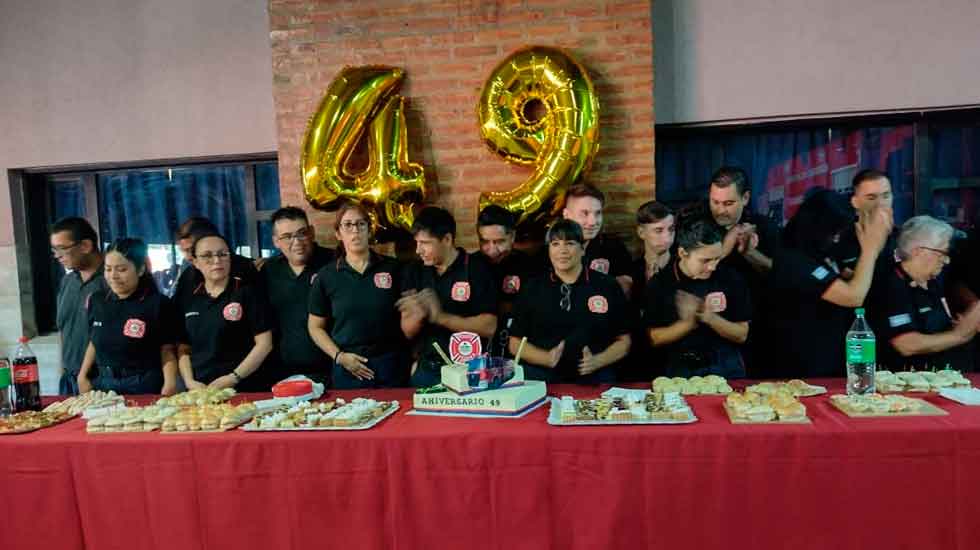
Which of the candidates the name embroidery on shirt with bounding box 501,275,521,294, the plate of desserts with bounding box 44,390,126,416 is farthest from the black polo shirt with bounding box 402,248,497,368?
the plate of desserts with bounding box 44,390,126,416

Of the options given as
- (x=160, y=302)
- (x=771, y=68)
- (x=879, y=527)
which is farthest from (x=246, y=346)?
(x=771, y=68)

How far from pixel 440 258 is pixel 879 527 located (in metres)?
1.93

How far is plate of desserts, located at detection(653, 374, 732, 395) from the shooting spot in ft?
7.57

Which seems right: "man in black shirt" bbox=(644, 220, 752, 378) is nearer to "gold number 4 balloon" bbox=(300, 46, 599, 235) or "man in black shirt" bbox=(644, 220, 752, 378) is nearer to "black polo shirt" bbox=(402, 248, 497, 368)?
"black polo shirt" bbox=(402, 248, 497, 368)

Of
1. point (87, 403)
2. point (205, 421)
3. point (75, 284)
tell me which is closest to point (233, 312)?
point (87, 403)

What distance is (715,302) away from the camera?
8.63ft

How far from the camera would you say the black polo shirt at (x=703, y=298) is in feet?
8.67

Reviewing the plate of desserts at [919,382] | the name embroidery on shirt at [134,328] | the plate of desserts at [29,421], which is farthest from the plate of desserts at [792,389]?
the name embroidery on shirt at [134,328]

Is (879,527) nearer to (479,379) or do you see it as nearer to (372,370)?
(479,379)

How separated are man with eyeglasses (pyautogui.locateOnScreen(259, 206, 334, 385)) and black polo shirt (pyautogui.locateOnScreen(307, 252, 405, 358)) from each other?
17 cm

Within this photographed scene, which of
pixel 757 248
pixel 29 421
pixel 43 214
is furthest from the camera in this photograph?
pixel 43 214

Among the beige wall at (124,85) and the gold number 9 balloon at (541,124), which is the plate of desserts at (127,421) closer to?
the gold number 9 balloon at (541,124)

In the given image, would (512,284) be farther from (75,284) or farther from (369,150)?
(75,284)

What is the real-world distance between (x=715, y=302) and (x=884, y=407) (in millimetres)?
782
